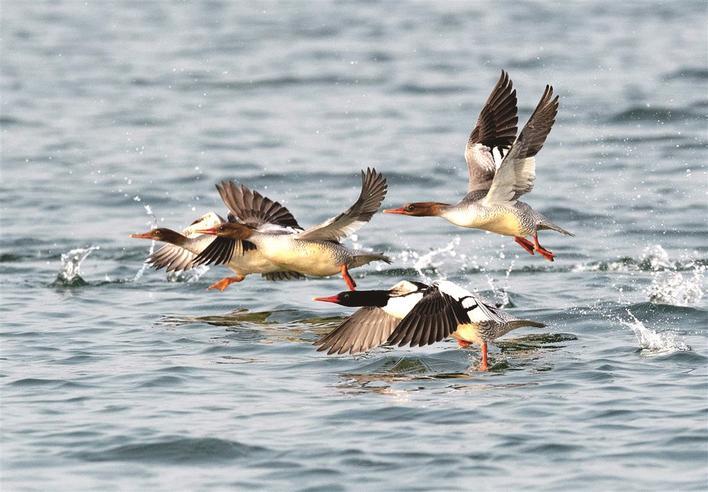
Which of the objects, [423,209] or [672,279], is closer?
[423,209]

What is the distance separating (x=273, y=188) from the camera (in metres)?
17.8

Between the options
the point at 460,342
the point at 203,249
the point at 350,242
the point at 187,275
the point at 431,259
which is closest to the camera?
the point at 460,342

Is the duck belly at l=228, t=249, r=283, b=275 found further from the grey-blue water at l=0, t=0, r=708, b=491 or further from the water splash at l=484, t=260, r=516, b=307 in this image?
the water splash at l=484, t=260, r=516, b=307

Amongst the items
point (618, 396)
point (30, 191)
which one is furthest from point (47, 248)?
point (618, 396)

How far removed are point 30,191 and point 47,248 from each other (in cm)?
329

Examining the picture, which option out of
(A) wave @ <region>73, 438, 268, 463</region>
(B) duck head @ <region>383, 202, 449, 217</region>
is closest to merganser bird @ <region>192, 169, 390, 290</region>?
(B) duck head @ <region>383, 202, 449, 217</region>

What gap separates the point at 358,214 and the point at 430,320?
74.4 inches

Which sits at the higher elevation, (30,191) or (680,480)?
(30,191)

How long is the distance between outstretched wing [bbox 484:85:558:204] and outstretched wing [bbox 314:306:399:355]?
1.57m

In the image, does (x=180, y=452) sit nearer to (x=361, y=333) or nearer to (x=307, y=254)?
(x=361, y=333)

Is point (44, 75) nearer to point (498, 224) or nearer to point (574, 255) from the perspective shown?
point (574, 255)

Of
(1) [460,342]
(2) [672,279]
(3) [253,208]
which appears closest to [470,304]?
(1) [460,342]

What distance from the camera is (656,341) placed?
377 inches

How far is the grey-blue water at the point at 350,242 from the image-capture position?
7.37m
